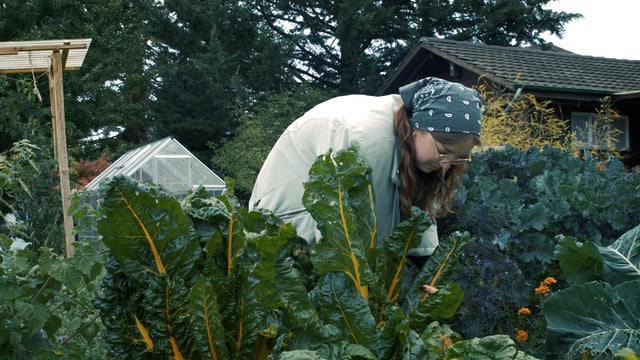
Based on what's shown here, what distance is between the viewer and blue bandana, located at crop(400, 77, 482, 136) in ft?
6.98

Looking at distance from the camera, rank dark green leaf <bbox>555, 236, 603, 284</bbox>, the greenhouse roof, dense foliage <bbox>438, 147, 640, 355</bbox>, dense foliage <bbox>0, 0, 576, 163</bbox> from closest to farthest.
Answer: dark green leaf <bbox>555, 236, 603, 284</bbox>
dense foliage <bbox>438, 147, 640, 355</bbox>
the greenhouse roof
dense foliage <bbox>0, 0, 576, 163</bbox>

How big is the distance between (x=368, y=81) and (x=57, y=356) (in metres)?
18.6

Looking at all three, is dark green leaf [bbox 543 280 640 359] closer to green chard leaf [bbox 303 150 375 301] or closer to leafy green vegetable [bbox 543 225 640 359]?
leafy green vegetable [bbox 543 225 640 359]

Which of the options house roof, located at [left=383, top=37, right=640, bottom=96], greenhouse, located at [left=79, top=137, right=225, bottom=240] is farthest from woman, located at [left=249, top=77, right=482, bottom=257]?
house roof, located at [left=383, top=37, right=640, bottom=96]

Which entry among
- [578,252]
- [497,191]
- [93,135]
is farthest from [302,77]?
[578,252]

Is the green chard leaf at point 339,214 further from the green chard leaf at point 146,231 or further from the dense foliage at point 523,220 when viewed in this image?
the dense foliage at point 523,220

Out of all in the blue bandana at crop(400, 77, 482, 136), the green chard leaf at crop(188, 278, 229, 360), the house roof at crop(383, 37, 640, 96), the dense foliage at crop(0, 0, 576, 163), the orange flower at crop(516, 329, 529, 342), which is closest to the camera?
the green chard leaf at crop(188, 278, 229, 360)

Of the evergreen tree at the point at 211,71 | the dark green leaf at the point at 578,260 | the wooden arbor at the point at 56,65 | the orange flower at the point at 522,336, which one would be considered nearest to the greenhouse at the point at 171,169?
the wooden arbor at the point at 56,65

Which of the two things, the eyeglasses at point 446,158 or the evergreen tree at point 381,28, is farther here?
the evergreen tree at point 381,28

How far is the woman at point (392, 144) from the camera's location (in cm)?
216

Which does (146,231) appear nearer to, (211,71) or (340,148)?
(340,148)

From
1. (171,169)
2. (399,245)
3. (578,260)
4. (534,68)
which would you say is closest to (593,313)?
(578,260)

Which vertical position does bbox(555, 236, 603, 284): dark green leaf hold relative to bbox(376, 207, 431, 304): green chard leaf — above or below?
below

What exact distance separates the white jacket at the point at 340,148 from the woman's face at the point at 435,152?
82 millimetres
